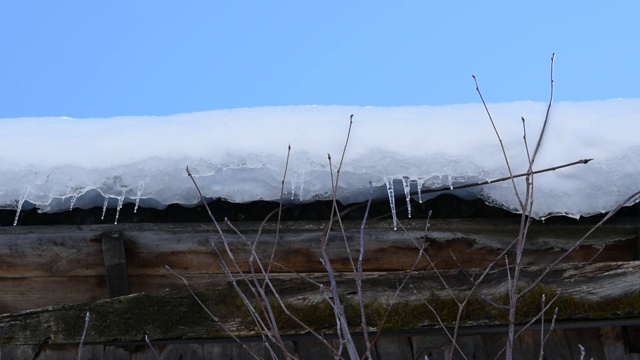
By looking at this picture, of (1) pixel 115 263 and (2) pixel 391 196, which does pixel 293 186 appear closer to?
(2) pixel 391 196

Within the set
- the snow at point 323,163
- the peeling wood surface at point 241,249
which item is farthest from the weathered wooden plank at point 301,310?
the snow at point 323,163

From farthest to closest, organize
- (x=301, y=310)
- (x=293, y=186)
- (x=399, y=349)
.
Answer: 1. (x=399, y=349)
2. (x=301, y=310)
3. (x=293, y=186)

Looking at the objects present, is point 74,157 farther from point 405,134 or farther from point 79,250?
point 405,134

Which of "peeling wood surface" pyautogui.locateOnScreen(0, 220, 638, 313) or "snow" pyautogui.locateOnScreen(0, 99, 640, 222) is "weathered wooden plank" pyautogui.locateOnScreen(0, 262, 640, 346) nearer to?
"peeling wood surface" pyautogui.locateOnScreen(0, 220, 638, 313)

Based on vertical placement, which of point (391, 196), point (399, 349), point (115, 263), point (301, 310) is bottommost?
point (399, 349)

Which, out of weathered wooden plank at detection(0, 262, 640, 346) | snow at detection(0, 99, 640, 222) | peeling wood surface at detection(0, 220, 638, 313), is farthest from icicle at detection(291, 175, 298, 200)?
weathered wooden plank at detection(0, 262, 640, 346)

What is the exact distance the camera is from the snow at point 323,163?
85.0 inches

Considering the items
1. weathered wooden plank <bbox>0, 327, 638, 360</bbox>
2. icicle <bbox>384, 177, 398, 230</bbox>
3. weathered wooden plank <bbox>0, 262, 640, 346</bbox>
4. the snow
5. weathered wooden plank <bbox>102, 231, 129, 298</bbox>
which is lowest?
weathered wooden plank <bbox>0, 327, 638, 360</bbox>

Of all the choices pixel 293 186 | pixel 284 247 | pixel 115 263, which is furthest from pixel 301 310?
pixel 115 263

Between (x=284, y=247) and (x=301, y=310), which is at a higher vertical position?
(x=284, y=247)

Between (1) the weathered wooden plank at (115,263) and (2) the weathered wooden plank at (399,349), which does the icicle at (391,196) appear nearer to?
(2) the weathered wooden plank at (399,349)

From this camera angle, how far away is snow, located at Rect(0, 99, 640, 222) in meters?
2.16

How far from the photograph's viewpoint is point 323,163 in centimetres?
216

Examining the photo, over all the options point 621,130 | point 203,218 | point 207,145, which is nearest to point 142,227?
point 203,218
